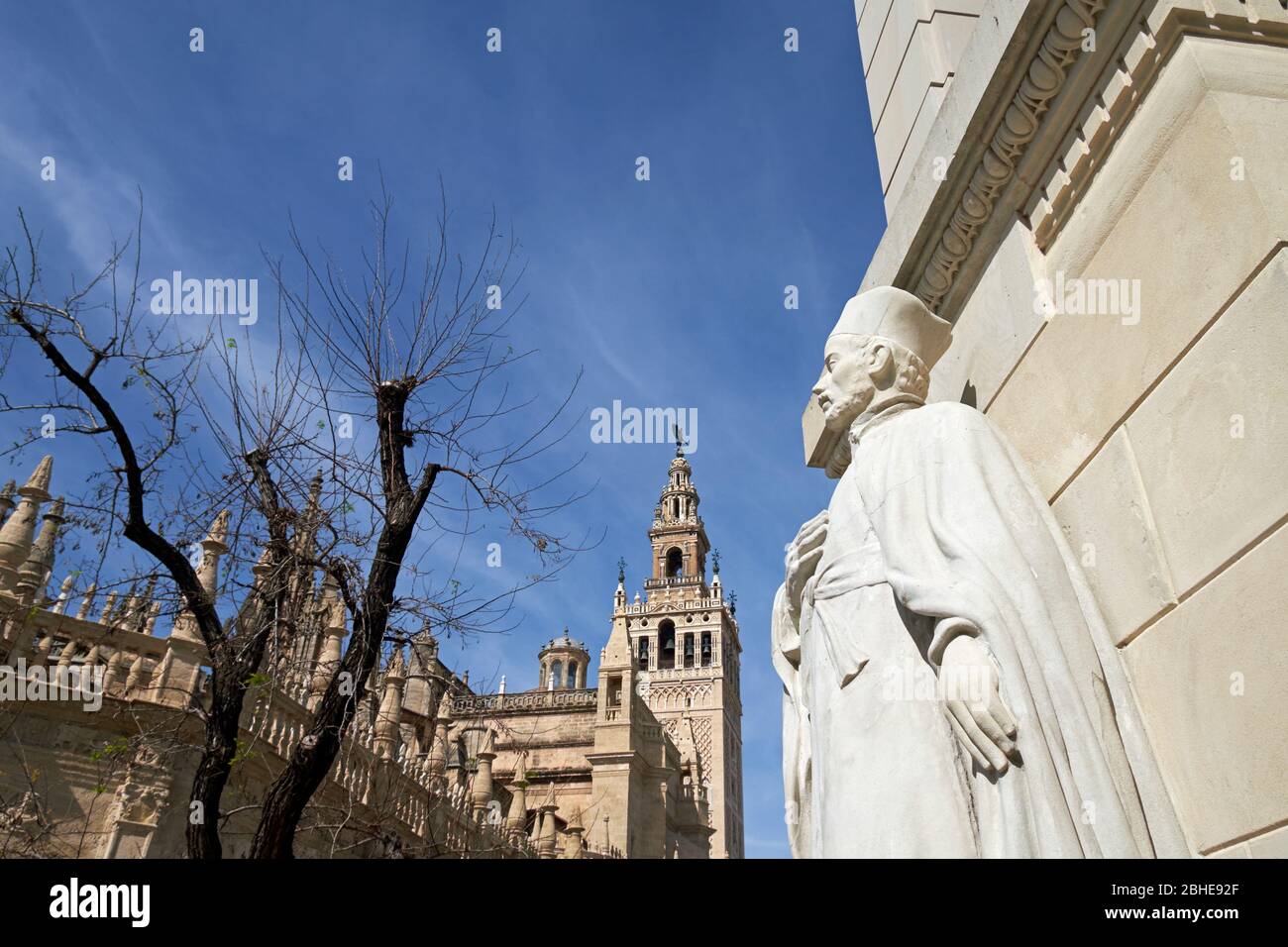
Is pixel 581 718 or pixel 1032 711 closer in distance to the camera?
pixel 1032 711

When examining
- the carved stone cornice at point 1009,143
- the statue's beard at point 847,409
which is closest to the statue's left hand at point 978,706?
the statue's beard at point 847,409

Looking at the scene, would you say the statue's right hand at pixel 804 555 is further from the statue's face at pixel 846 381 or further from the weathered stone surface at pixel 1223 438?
the weathered stone surface at pixel 1223 438

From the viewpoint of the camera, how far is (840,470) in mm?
4309

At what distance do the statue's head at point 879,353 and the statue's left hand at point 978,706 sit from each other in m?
1.26

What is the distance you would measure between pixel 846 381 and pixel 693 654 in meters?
63.0

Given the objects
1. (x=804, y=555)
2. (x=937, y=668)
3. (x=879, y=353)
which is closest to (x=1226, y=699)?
(x=937, y=668)

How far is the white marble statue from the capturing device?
2080mm

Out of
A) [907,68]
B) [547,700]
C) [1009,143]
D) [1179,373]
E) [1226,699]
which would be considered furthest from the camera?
[547,700]

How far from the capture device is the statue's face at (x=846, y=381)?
10.8ft

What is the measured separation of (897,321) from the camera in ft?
10.8

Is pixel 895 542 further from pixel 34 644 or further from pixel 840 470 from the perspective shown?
pixel 34 644

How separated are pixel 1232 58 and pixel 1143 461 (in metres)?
1.16

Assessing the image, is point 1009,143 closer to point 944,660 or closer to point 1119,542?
point 1119,542
